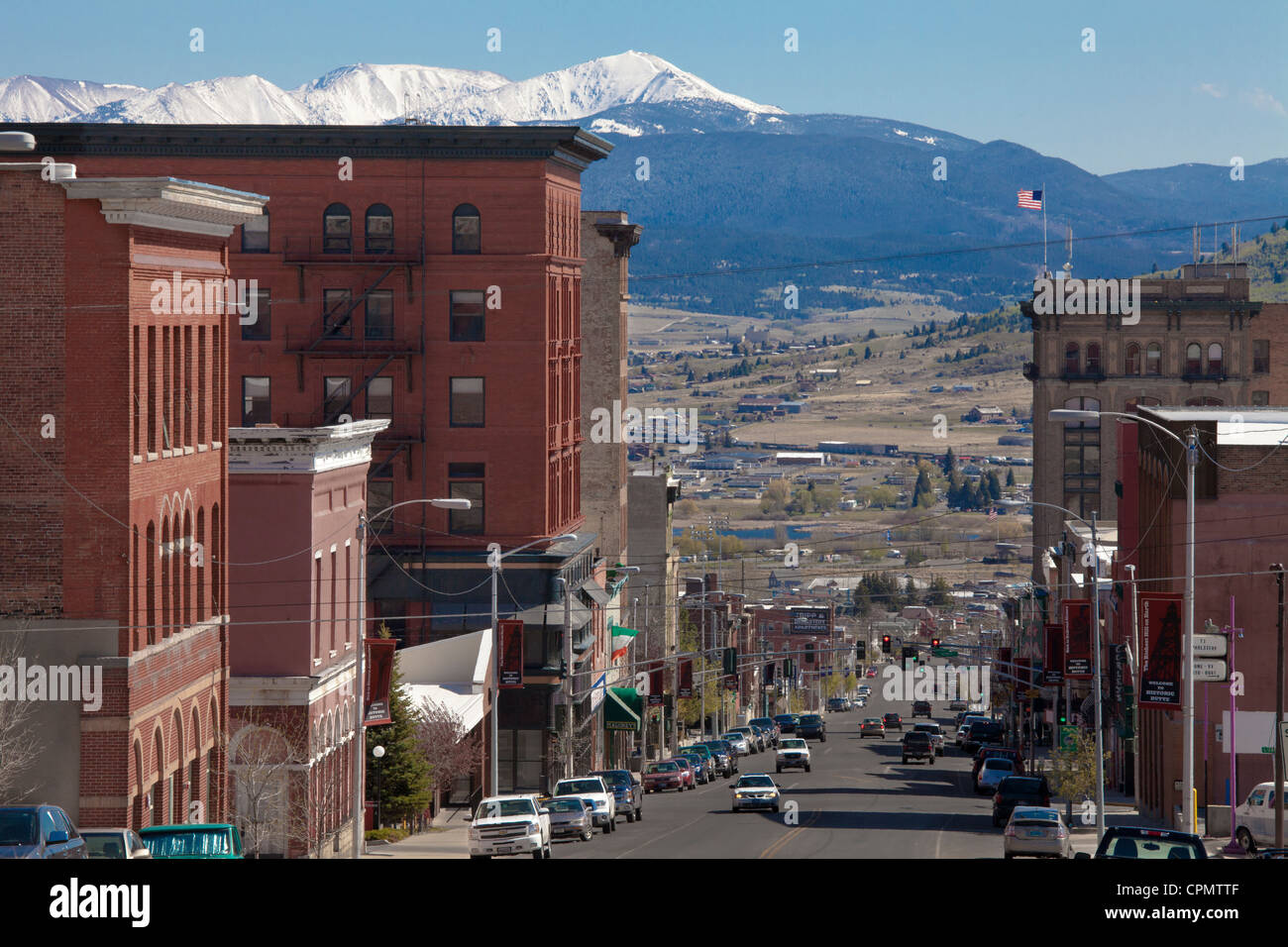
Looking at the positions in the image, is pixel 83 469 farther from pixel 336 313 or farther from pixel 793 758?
pixel 793 758

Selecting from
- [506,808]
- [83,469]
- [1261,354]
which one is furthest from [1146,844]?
[1261,354]

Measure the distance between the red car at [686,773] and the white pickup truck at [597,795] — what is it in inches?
922

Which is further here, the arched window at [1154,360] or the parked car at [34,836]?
the arched window at [1154,360]

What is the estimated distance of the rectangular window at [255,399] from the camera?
74.6 m

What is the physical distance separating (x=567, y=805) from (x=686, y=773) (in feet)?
106

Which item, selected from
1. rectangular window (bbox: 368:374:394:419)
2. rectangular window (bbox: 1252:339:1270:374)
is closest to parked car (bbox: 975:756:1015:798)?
rectangular window (bbox: 368:374:394:419)

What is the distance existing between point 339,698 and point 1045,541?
4381 inches

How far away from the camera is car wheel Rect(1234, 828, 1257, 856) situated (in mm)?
40809

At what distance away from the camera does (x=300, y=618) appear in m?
45.6

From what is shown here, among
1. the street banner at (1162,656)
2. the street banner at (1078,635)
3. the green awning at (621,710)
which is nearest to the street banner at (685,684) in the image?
the green awning at (621,710)

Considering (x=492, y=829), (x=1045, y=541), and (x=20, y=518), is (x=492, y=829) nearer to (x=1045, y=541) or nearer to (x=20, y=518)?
(x=20, y=518)

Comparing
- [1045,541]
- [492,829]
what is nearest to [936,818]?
[492,829]

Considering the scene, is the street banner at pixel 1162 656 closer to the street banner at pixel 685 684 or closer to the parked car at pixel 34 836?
the parked car at pixel 34 836

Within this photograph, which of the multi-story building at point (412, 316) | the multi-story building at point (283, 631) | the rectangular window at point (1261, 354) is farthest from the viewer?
the rectangular window at point (1261, 354)
